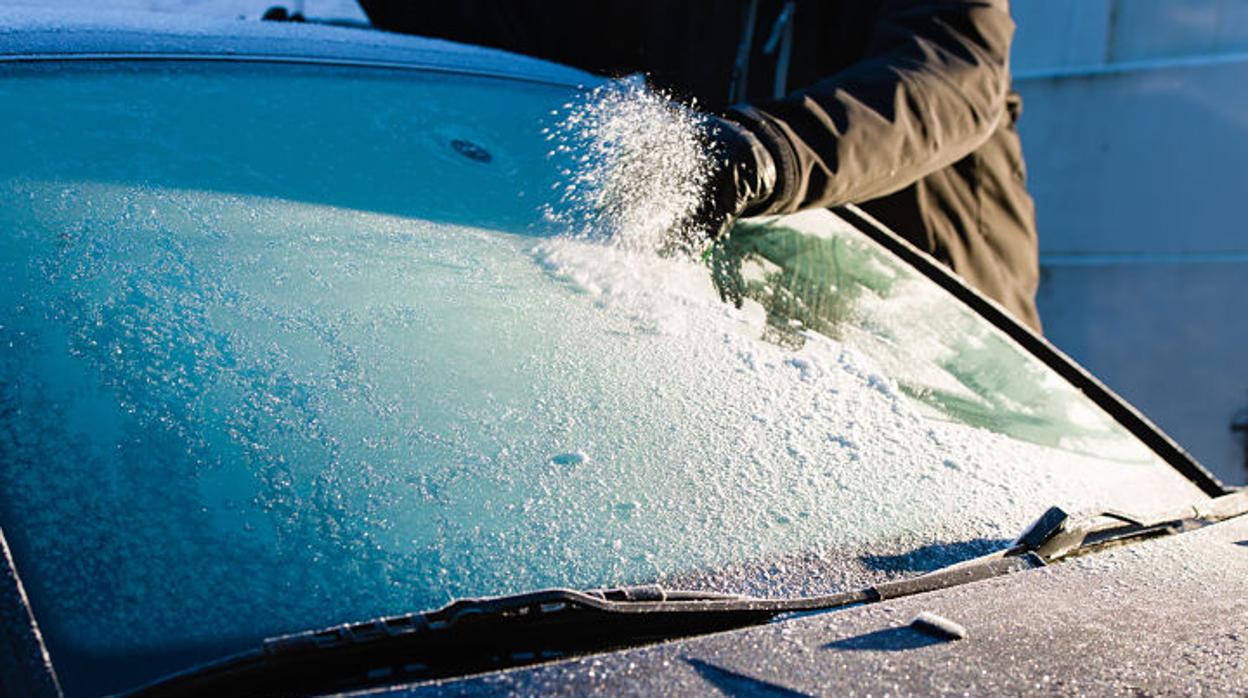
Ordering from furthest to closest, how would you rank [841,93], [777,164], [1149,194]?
1. [1149,194]
2. [841,93]
3. [777,164]

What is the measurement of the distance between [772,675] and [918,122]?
152cm

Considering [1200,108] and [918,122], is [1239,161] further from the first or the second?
[918,122]

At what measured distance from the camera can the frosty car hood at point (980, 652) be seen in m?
0.97

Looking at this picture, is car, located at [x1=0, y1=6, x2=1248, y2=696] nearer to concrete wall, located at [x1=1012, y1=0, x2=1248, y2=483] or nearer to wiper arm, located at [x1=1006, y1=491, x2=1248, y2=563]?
wiper arm, located at [x1=1006, y1=491, x2=1248, y2=563]

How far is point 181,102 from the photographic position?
5.17 feet

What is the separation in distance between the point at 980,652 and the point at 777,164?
3.21ft

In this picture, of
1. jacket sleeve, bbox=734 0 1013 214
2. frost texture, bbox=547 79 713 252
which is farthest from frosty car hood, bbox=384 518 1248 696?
jacket sleeve, bbox=734 0 1013 214

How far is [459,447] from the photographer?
123 centimetres

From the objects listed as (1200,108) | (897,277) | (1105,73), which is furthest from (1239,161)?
(897,277)

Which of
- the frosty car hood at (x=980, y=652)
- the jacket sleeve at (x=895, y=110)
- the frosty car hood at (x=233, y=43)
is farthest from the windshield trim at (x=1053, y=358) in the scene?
the frosty car hood at (x=980, y=652)

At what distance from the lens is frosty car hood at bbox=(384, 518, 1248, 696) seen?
38.3 inches

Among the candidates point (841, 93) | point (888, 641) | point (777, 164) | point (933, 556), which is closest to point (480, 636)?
point (888, 641)

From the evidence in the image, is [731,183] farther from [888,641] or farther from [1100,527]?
[888,641]

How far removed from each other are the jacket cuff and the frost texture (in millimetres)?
90
